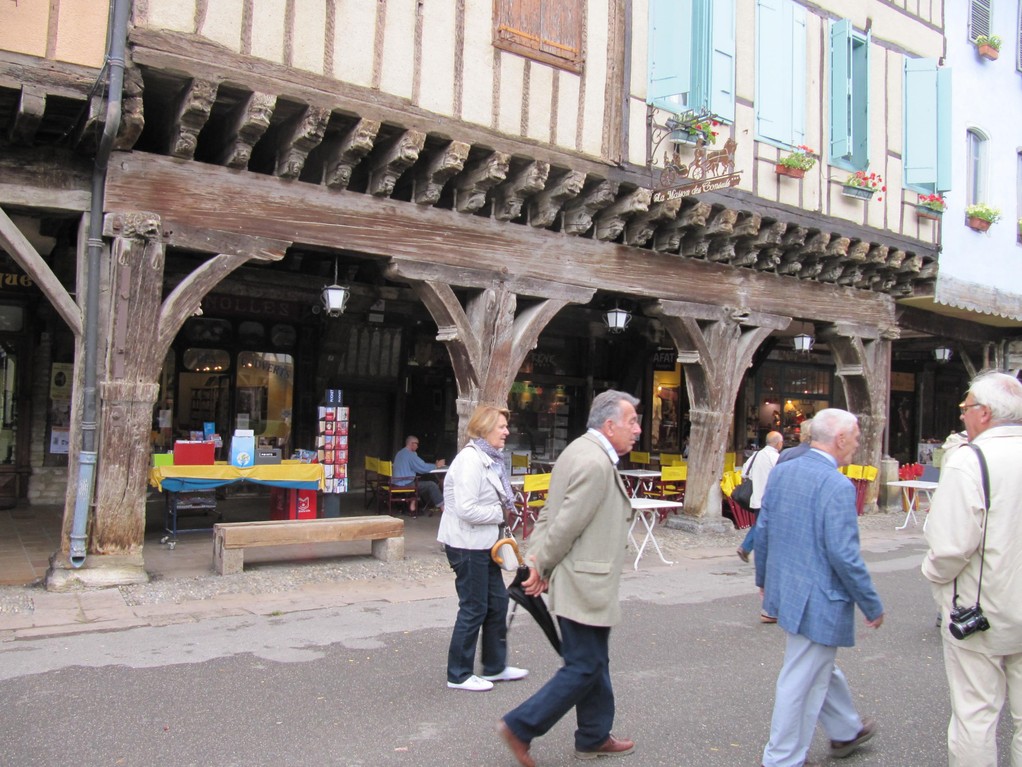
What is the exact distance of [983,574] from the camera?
Answer: 299cm

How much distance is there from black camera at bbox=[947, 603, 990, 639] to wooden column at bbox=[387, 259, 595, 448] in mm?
5393

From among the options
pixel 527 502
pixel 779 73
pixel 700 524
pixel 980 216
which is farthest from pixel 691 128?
pixel 980 216

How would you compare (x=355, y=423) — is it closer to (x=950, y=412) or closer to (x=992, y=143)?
(x=992, y=143)

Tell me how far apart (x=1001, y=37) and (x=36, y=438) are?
15.3 meters

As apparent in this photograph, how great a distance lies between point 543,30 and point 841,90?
4571mm

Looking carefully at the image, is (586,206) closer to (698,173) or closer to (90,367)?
(698,173)

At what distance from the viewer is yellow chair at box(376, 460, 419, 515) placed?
10.5 meters

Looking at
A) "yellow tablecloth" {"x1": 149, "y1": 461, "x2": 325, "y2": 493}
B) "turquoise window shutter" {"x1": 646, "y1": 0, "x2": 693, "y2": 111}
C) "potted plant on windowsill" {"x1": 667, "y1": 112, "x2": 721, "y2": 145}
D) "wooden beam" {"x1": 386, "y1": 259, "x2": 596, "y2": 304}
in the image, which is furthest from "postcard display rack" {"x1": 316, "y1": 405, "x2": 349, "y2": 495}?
"turquoise window shutter" {"x1": 646, "y1": 0, "x2": 693, "y2": 111}

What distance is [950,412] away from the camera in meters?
20.3

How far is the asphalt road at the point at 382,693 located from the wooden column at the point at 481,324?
2666 mm

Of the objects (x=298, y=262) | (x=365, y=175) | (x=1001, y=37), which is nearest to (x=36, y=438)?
(x=298, y=262)

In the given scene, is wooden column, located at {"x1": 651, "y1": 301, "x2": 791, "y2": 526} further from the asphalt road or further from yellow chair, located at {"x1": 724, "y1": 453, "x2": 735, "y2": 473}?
the asphalt road

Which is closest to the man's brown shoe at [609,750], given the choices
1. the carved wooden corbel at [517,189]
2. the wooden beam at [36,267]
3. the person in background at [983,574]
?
the person in background at [983,574]

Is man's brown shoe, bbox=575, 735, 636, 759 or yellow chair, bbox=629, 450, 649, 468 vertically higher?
yellow chair, bbox=629, 450, 649, 468
